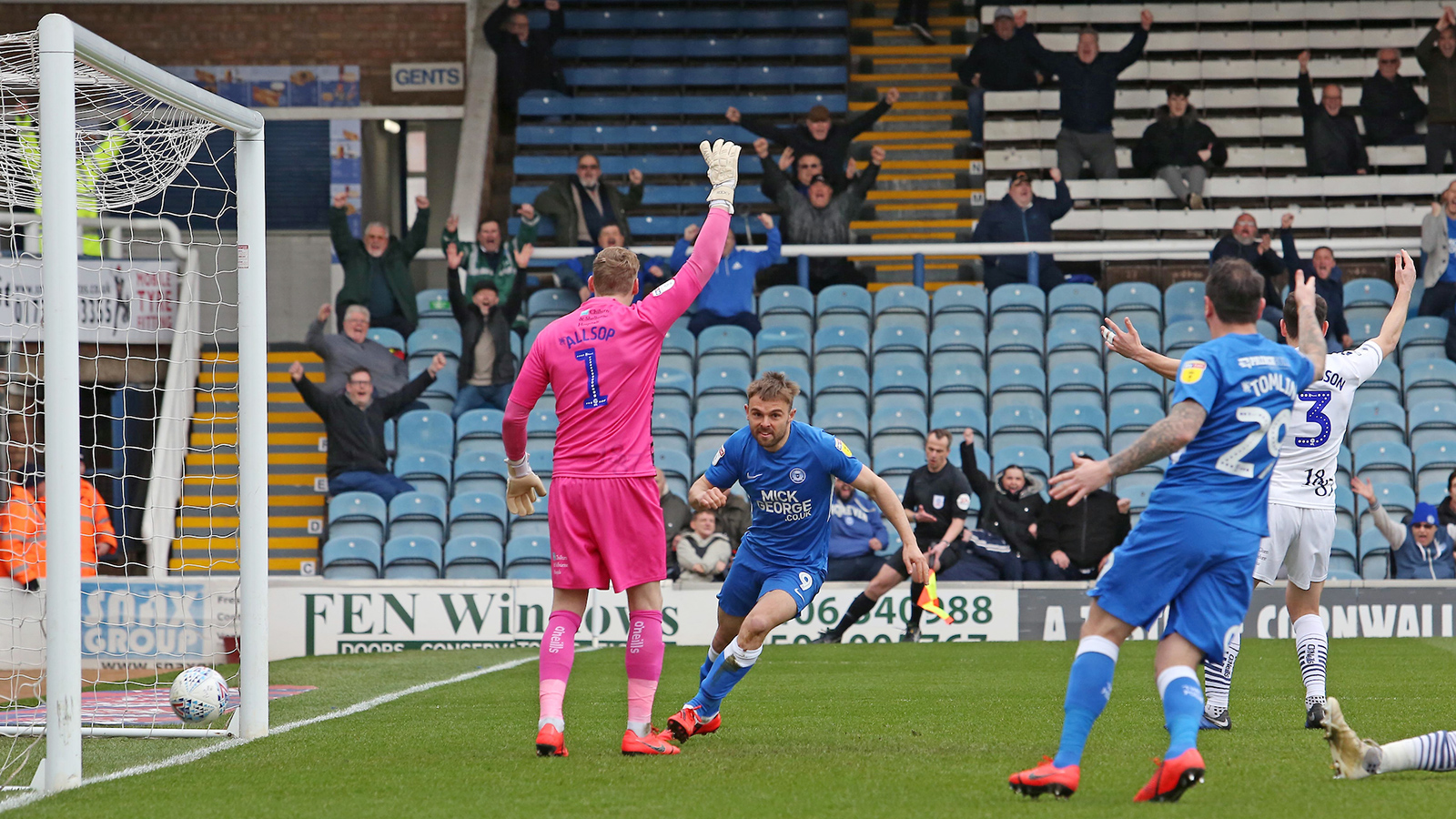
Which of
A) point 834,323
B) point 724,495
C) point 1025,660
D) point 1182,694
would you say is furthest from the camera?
point 834,323

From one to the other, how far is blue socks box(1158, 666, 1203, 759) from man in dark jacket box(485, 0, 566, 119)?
16.3 m

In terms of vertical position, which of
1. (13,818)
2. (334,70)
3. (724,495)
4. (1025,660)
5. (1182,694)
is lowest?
(1025,660)

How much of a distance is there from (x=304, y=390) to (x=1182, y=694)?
39.3 feet

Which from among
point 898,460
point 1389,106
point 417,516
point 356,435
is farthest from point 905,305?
point 1389,106

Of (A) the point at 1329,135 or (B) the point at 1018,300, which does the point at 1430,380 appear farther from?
(B) the point at 1018,300

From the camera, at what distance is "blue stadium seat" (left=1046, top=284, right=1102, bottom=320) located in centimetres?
1658

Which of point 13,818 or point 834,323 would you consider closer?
point 13,818

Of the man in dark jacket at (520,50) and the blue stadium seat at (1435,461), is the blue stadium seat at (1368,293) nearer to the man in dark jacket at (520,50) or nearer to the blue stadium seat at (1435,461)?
the blue stadium seat at (1435,461)

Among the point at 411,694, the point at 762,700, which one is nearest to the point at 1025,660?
the point at 762,700

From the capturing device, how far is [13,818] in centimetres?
486

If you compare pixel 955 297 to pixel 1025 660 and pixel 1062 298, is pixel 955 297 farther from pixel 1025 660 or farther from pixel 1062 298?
pixel 1025 660

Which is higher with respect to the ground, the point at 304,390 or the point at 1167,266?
the point at 1167,266

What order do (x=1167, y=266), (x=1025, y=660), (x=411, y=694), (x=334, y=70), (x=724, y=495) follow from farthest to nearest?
→ (x=334, y=70)
(x=1167, y=266)
(x=1025, y=660)
(x=411, y=694)
(x=724, y=495)

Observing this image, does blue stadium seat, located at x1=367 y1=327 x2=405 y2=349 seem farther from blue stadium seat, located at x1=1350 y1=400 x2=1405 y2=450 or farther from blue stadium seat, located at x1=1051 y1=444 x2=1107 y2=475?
blue stadium seat, located at x1=1350 y1=400 x2=1405 y2=450
